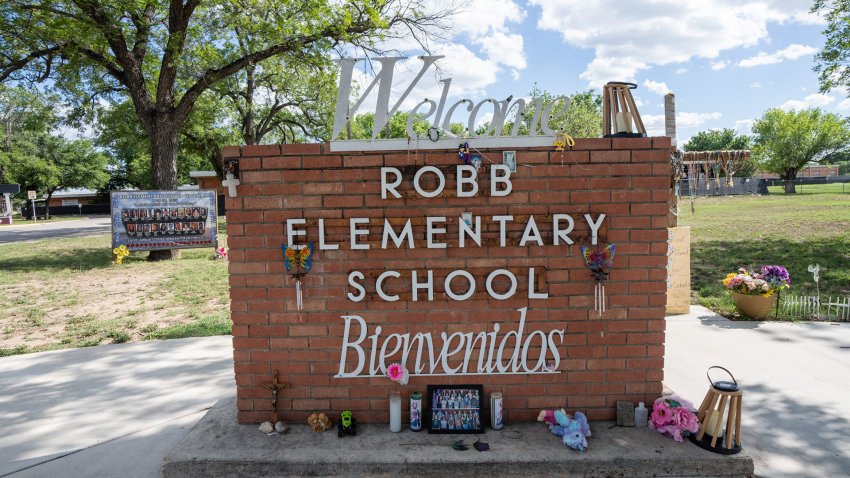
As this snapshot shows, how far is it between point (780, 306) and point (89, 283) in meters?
12.5

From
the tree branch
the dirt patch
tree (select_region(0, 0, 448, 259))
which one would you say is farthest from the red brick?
the tree branch

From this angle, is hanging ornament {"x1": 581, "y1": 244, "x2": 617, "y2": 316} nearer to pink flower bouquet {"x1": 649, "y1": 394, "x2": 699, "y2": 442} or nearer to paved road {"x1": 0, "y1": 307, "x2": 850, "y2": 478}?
pink flower bouquet {"x1": 649, "y1": 394, "x2": 699, "y2": 442}

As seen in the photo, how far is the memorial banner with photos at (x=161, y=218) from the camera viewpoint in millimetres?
12906

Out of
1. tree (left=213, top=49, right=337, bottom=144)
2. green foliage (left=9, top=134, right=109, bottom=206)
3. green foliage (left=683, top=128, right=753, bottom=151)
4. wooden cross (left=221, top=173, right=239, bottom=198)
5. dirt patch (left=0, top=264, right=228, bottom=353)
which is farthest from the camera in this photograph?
green foliage (left=683, top=128, right=753, bottom=151)

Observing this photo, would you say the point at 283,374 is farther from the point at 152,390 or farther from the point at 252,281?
the point at 152,390

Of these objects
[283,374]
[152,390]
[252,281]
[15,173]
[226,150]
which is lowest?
[152,390]

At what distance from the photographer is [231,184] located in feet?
10.4

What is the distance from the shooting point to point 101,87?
1591 cm

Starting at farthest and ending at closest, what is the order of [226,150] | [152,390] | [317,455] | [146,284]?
[146,284]
[152,390]
[226,150]
[317,455]

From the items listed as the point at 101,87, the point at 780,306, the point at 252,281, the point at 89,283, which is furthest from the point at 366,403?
the point at 101,87

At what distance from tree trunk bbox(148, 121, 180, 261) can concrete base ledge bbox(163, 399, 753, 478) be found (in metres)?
12.1

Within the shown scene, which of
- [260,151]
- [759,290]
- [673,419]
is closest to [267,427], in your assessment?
[260,151]

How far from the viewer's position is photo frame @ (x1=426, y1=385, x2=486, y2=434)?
10.7ft

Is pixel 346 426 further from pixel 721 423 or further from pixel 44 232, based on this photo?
pixel 44 232
